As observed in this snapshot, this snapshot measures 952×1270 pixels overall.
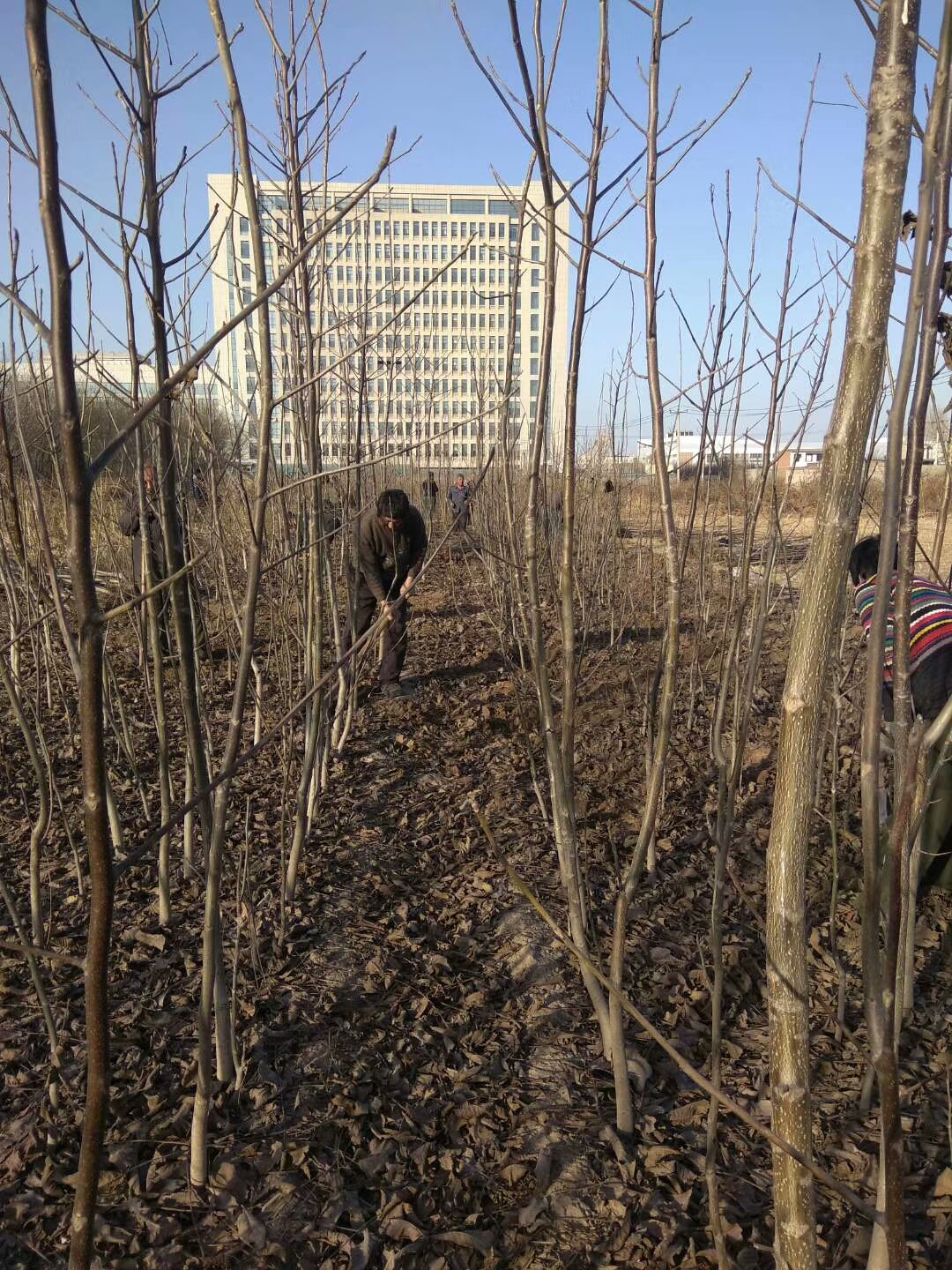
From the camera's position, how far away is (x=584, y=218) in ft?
4.98

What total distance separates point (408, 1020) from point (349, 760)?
1.78m

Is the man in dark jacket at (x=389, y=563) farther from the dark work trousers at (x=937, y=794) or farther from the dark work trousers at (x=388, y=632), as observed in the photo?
the dark work trousers at (x=937, y=794)

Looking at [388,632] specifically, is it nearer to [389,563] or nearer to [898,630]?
[389,563]

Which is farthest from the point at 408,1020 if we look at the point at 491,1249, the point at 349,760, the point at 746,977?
the point at 349,760

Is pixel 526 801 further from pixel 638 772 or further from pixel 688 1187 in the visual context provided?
pixel 688 1187

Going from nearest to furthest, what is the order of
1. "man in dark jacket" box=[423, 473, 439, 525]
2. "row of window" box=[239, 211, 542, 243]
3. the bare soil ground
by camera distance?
the bare soil ground
"row of window" box=[239, 211, 542, 243]
"man in dark jacket" box=[423, 473, 439, 525]

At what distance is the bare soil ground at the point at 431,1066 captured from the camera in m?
1.54

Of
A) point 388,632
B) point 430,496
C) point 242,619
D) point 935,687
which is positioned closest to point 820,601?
point 242,619

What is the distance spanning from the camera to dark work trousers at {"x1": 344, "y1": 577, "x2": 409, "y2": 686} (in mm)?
4770

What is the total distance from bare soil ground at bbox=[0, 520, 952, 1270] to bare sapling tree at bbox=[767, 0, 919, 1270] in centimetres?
15

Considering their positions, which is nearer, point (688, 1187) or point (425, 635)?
point (688, 1187)

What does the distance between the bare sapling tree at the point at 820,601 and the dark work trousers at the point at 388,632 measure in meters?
3.72

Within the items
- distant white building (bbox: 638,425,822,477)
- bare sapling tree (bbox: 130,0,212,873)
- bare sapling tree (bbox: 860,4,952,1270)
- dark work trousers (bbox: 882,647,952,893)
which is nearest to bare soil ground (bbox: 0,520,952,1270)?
dark work trousers (bbox: 882,647,952,893)

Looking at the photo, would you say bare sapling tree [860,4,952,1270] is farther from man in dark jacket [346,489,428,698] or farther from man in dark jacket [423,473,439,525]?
man in dark jacket [423,473,439,525]
